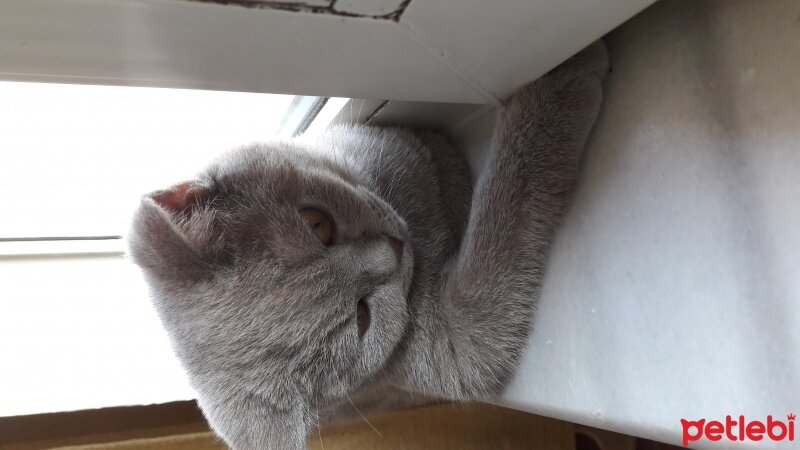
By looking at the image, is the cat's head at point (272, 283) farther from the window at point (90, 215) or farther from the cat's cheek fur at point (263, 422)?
the window at point (90, 215)

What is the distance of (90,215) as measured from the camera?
1.13 metres

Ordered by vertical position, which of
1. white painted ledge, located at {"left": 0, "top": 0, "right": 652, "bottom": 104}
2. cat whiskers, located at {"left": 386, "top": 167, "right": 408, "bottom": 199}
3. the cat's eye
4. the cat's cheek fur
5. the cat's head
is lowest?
the cat's cheek fur

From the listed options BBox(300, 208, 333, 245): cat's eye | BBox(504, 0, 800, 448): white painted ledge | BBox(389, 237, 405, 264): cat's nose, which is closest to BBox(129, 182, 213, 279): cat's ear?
BBox(300, 208, 333, 245): cat's eye

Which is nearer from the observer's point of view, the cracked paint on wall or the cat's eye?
the cracked paint on wall

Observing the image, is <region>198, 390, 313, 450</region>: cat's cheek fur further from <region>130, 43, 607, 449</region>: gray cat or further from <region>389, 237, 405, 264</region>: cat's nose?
<region>389, 237, 405, 264</region>: cat's nose

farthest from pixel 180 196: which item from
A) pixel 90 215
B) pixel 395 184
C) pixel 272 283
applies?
pixel 90 215

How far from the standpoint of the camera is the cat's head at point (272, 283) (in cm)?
71

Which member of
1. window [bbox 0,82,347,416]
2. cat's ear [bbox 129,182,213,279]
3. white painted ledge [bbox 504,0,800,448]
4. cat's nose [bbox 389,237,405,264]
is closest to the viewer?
white painted ledge [bbox 504,0,800,448]

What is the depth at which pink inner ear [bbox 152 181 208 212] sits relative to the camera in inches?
27.3

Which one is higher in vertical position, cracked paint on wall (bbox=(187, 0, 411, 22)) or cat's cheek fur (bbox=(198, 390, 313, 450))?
cracked paint on wall (bbox=(187, 0, 411, 22))

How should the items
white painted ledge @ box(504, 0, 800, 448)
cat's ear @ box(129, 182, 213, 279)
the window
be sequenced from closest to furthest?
white painted ledge @ box(504, 0, 800, 448) < cat's ear @ box(129, 182, 213, 279) < the window

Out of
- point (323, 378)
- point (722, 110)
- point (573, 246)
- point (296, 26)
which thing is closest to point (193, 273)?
point (323, 378)

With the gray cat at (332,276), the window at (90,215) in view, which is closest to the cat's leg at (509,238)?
the gray cat at (332,276)

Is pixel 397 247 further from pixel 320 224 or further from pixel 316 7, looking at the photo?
pixel 316 7
